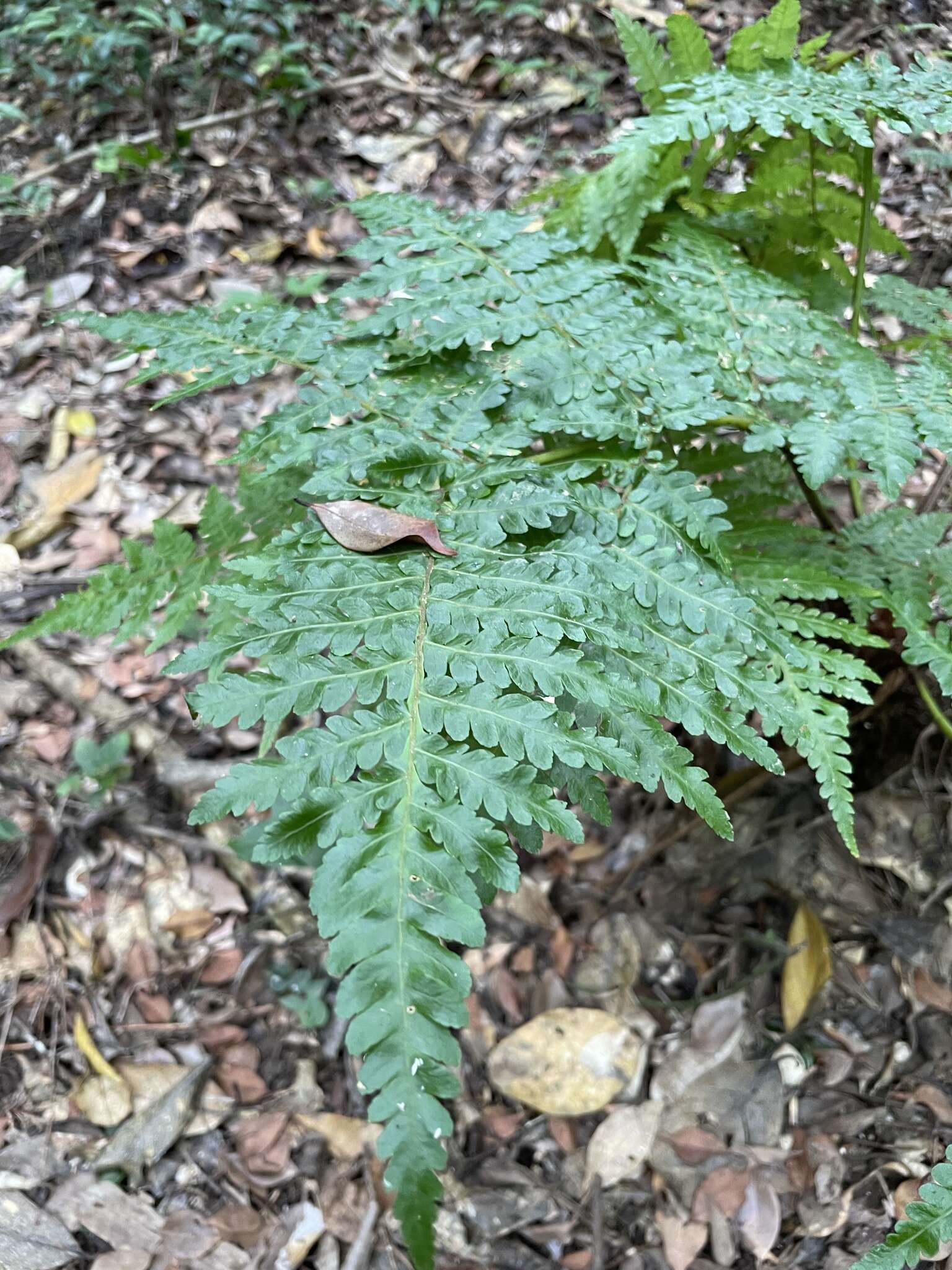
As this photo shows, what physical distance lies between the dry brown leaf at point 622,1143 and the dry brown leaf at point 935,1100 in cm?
64

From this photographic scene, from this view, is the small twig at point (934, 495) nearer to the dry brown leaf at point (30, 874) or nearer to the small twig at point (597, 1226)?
the small twig at point (597, 1226)

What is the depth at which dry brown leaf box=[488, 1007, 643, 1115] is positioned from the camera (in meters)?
2.40

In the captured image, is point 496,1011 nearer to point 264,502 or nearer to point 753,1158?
point 753,1158

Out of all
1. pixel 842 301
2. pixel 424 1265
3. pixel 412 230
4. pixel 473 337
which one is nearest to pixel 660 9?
pixel 842 301

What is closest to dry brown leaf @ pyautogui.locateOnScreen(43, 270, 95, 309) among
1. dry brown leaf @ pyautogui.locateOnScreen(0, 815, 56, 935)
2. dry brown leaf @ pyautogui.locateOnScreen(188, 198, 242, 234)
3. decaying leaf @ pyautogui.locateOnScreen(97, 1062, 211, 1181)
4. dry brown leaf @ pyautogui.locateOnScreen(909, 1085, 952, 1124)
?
dry brown leaf @ pyautogui.locateOnScreen(188, 198, 242, 234)

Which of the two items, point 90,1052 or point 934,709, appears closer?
point 934,709

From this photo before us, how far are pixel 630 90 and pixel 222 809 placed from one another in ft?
15.9

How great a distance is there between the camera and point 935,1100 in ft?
6.88

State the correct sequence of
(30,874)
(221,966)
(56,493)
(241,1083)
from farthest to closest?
(56,493)
(30,874)
(221,966)
(241,1083)

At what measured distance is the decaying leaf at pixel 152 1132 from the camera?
2406mm

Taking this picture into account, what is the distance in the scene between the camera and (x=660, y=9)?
462 cm

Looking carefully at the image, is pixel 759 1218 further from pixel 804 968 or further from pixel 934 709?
pixel 934 709

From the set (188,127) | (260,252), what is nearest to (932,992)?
(260,252)

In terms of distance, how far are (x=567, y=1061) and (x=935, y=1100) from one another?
0.92m
